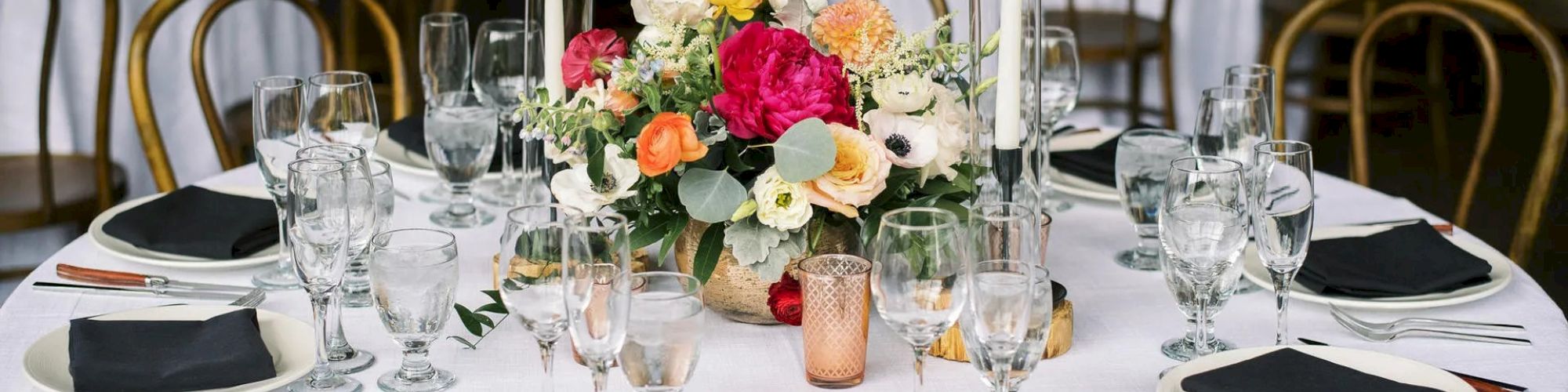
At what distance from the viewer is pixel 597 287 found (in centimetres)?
108

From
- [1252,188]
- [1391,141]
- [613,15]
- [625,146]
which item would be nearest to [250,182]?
[625,146]

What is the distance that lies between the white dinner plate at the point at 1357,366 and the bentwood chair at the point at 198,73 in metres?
1.48

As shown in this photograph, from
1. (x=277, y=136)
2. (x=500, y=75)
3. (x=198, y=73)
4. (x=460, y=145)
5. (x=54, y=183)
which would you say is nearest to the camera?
(x=277, y=136)

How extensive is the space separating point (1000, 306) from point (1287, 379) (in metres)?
0.29

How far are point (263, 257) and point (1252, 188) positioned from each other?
976 mm

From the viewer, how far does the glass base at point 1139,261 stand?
5.28 ft

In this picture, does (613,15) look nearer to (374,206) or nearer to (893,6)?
(893,6)

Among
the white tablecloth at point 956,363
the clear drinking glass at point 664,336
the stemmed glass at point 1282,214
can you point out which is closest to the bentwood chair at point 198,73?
the white tablecloth at point 956,363

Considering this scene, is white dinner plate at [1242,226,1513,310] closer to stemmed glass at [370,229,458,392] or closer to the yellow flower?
the yellow flower

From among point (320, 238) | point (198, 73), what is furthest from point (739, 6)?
point (198, 73)

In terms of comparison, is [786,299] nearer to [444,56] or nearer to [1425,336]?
[1425,336]

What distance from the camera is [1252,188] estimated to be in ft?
4.39

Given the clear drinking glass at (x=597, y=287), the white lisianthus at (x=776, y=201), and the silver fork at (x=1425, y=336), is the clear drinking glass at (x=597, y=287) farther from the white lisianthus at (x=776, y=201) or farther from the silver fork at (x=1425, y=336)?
the silver fork at (x=1425, y=336)

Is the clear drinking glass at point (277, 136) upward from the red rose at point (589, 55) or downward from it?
downward
